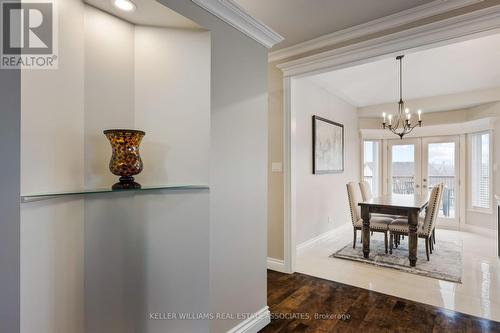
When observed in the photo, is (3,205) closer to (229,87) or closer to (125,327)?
(125,327)

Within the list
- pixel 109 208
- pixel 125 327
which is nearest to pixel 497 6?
Result: pixel 109 208

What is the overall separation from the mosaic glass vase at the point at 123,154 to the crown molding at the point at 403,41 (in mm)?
2261

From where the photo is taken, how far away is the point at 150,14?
1.49 metres

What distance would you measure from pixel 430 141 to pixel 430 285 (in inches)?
154

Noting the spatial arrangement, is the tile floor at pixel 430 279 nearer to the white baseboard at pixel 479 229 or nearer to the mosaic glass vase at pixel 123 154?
the white baseboard at pixel 479 229

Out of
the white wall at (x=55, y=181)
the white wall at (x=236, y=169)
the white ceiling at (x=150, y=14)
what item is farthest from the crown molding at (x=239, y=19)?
the white wall at (x=55, y=181)

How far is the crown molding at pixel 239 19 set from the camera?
5.38 ft

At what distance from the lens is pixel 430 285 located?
112 inches

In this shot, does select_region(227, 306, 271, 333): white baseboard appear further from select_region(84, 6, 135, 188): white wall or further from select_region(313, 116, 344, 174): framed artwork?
select_region(313, 116, 344, 174): framed artwork

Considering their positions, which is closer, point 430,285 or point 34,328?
point 34,328

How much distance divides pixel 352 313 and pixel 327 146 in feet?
9.41

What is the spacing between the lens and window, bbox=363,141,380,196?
623 cm

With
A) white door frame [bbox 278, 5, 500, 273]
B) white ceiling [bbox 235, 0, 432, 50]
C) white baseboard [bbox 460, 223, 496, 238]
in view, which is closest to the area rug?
white baseboard [bbox 460, 223, 496, 238]

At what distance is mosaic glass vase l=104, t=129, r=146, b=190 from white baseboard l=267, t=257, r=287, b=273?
90.8 inches
